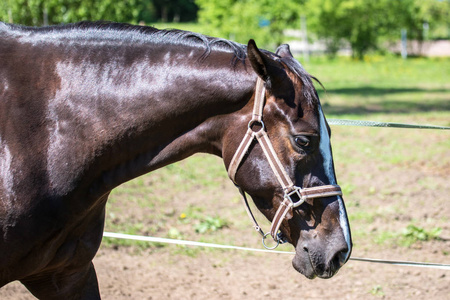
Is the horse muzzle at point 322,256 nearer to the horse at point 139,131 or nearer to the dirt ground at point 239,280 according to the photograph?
the horse at point 139,131

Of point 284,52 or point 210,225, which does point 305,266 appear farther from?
point 210,225

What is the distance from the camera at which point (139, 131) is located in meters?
2.27

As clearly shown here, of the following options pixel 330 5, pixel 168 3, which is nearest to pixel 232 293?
pixel 330 5

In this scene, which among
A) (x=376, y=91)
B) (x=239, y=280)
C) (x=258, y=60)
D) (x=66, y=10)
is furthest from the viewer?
(x=376, y=91)

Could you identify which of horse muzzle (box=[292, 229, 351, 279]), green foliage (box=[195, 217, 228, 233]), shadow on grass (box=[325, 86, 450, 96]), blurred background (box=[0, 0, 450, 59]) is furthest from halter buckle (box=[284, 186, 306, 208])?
shadow on grass (box=[325, 86, 450, 96])

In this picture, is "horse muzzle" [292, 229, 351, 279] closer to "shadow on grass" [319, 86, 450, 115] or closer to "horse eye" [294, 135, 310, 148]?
"horse eye" [294, 135, 310, 148]

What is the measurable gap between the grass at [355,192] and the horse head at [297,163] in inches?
11.0

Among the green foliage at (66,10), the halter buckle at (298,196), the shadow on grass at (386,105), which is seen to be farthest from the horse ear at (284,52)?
the green foliage at (66,10)

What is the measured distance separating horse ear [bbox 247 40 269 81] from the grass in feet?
1.27

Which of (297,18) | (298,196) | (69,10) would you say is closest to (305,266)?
(298,196)

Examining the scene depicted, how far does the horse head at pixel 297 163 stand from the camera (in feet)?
7.09

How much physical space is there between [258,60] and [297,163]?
46 cm

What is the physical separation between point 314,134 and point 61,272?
53.8 inches

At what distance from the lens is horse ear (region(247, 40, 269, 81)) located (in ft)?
6.81
